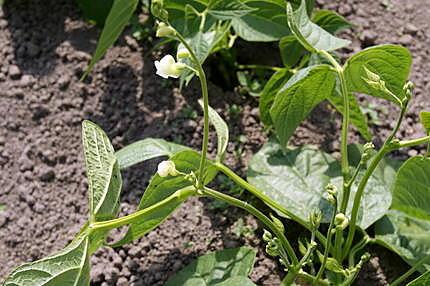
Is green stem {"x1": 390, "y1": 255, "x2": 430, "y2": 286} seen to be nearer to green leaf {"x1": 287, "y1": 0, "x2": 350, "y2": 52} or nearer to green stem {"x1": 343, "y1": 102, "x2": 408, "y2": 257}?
green stem {"x1": 343, "y1": 102, "x2": 408, "y2": 257}

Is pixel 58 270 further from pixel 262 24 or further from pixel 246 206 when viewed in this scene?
pixel 262 24

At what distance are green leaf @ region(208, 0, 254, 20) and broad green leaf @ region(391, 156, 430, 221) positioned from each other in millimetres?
428

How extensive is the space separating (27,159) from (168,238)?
1.24 ft

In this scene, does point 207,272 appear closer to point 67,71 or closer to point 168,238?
point 168,238

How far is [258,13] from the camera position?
166 centimetres

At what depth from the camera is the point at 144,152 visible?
4.67ft

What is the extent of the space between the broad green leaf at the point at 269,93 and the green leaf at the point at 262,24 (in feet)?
0.31

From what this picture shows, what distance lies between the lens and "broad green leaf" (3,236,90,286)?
1061mm

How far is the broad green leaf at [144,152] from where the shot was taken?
141cm

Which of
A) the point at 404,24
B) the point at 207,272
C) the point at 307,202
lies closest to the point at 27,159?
the point at 207,272

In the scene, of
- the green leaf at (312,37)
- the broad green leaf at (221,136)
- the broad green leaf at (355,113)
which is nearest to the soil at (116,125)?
the broad green leaf at (355,113)

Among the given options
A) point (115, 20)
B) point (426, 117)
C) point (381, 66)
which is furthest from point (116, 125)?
point (426, 117)

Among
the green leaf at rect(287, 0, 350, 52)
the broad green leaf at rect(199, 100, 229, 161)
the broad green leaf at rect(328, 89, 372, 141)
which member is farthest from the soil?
the green leaf at rect(287, 0, 350, 52)

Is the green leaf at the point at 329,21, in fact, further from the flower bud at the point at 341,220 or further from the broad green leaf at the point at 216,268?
the flower bud at the point at 341,220
